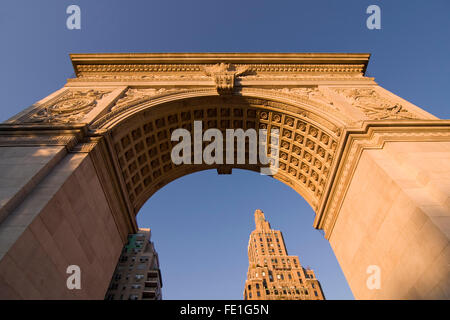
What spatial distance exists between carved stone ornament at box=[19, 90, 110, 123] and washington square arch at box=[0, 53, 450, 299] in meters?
0.09

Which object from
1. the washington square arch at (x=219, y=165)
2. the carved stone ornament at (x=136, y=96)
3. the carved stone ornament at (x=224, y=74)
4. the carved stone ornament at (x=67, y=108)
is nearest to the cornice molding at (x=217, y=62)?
the washington square arch at (x=219, y=165)

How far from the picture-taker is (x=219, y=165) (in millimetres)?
17688

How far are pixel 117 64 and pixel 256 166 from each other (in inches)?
495

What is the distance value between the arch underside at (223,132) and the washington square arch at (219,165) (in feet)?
0.25

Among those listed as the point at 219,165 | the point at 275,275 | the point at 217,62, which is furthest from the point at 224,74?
the point at 275,275

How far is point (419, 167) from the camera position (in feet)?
30.6

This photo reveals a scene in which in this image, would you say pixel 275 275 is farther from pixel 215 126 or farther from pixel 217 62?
pixel 217 62

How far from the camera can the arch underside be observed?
13.8 metres

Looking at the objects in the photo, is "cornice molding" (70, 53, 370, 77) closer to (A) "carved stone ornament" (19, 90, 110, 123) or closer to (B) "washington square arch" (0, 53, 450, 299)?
(B) "washington square arch" (0, 53, 450, 299)

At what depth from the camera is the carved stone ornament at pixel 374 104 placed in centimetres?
1269

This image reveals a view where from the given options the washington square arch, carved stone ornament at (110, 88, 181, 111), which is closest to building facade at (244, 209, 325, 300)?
the washington square arch

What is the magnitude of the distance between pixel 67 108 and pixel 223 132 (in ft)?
30.2

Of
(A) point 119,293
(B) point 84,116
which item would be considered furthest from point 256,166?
(A) point 119,293
